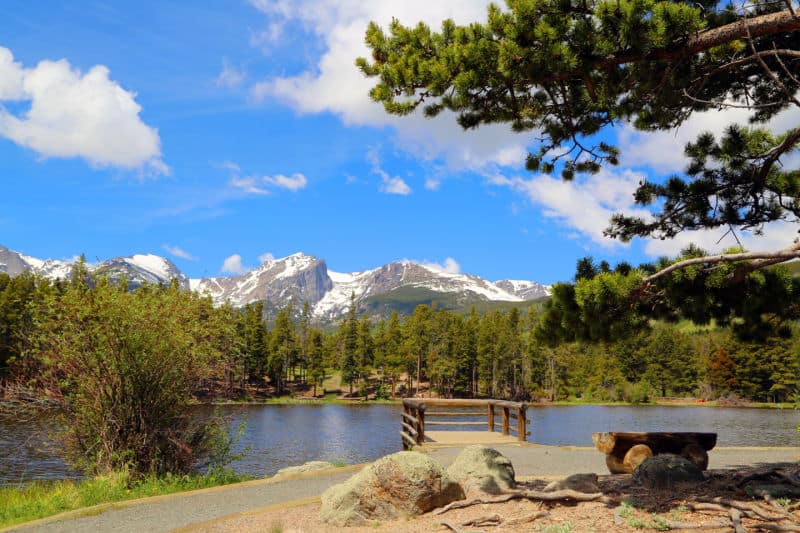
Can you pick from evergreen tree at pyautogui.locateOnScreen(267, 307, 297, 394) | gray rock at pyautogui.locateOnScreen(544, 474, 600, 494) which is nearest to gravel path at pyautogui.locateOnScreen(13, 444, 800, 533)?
gray rock at pyautogui.locateOnScreen(544, 474, 600, 494)

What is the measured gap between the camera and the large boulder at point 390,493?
26.4 feet

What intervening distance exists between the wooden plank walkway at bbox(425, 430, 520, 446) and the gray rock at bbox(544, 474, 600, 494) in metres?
8.24

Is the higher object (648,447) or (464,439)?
(648,447)

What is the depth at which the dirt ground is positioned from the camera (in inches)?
258

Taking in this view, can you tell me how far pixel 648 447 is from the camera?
1123cm

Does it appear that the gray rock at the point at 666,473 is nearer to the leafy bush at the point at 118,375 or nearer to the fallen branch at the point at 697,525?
the fallen branch at the point at 697,525

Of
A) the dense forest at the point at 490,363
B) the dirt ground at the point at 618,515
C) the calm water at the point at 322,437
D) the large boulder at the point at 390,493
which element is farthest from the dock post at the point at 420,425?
the dense forest at the point at 490,363

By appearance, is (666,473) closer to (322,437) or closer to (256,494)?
(256,494)

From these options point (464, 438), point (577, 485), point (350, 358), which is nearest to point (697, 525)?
point (577, 485)

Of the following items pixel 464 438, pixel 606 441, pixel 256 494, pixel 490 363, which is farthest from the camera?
pixel 490 363

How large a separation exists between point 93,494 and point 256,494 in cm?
312

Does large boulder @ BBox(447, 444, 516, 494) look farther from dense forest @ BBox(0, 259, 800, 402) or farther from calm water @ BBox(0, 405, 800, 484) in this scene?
dense forest @ BBox(0, 259, 800, 402)

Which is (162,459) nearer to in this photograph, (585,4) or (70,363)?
(70,363)

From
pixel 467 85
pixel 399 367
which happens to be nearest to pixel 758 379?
pixel 399 367
